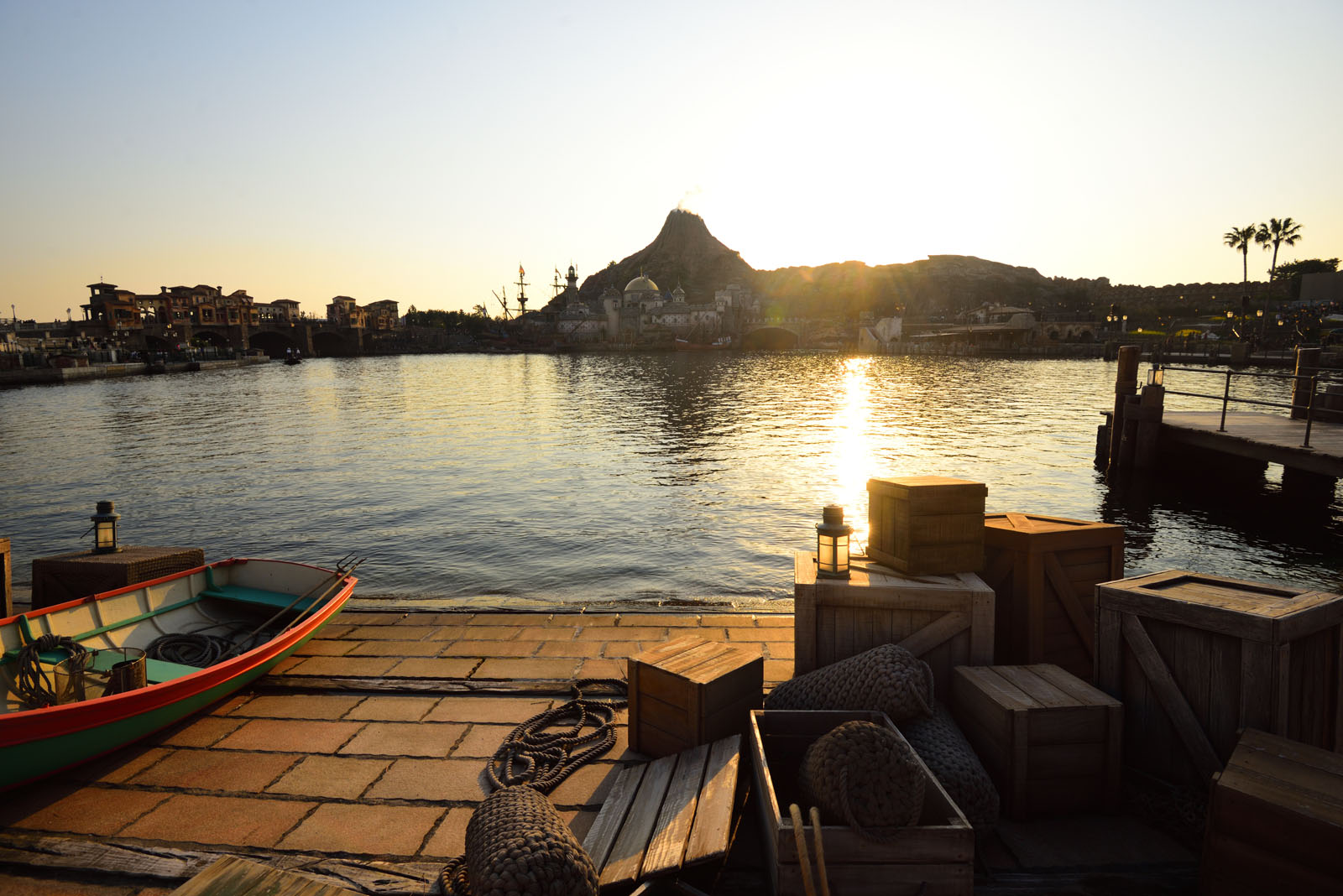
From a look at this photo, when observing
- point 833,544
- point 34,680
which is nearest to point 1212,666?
point 833,544

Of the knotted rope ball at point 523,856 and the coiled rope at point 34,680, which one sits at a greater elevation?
the knotted rope ball at point 523,856

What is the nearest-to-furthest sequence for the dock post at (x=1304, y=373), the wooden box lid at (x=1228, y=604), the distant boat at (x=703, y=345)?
the wooden box lid at (x=1228, y=604)
the dock post at (x=1304, y=373)
the distant boat at (x=703, y=345)

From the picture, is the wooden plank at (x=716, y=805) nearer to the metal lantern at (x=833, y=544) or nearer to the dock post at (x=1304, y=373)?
the metal lantern at (x=833, y=544)

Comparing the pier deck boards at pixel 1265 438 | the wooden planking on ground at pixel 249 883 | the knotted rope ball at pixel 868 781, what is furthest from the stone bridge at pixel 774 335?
the wooden planking on ground at pixel 249 883

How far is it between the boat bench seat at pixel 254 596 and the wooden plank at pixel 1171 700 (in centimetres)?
801

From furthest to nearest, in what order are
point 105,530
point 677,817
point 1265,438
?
point 1265,438
point 105,530
point 677,817

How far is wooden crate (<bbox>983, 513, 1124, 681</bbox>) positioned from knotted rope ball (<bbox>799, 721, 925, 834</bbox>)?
2.50m

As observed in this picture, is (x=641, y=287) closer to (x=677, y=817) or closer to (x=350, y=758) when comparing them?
(x=350, y=758)

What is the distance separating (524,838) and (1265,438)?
70.3 ft

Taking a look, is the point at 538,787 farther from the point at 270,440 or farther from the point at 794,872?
the point at 270,440

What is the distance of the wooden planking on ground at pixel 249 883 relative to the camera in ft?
9.89

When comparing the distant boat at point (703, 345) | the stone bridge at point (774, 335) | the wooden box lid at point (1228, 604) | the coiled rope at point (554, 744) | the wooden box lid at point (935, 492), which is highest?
the stone bridge at point (774, 335)

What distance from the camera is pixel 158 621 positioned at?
7.52 m

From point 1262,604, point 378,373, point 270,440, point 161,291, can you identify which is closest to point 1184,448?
point 1262,604
